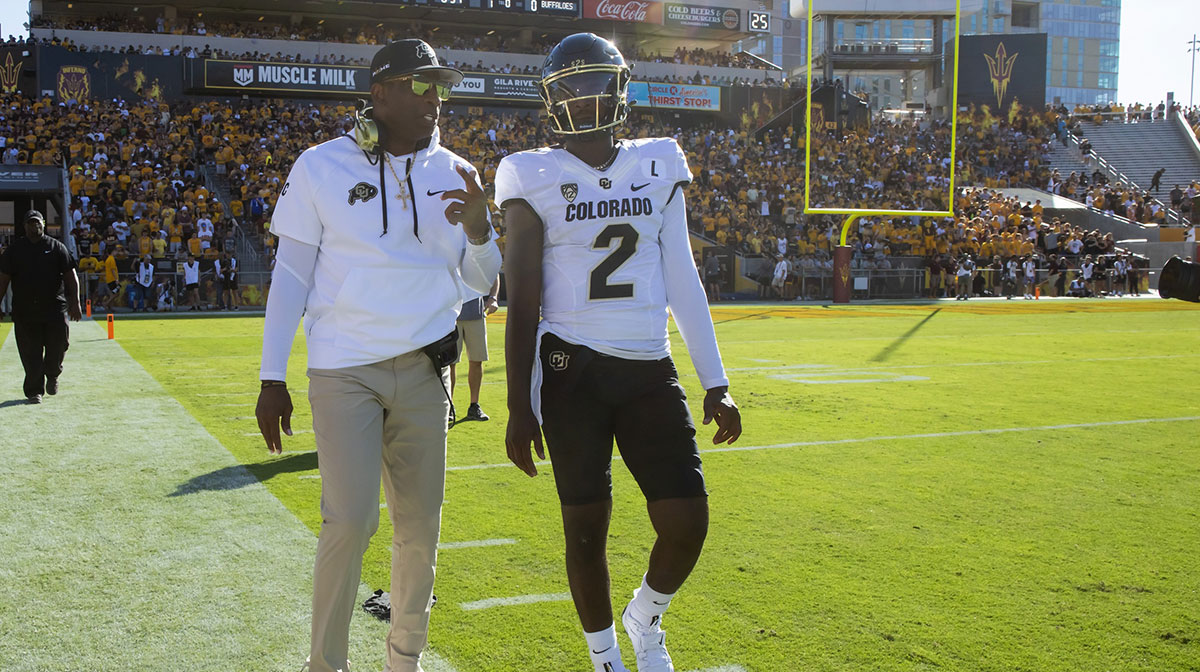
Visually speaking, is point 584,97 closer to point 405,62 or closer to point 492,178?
point 405,62

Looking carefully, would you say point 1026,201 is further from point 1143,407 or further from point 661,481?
point 661,481

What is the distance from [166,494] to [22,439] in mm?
2380

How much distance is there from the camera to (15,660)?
321 cm

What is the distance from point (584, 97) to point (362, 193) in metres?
0.70

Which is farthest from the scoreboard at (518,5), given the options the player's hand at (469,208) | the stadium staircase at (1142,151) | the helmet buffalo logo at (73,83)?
the player's hand at (469,208)

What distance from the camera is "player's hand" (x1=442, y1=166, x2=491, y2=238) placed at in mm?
2912

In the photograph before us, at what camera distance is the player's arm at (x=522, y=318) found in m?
2.91

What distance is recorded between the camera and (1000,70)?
4381 centimetres

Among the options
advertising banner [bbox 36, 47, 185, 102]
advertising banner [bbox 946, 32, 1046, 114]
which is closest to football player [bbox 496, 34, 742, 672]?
advertising banner [bbox 36, 47, 185, 102]

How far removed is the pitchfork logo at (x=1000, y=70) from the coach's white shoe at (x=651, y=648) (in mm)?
45209

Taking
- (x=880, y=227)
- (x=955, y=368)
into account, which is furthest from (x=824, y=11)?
(x=955, y=368)

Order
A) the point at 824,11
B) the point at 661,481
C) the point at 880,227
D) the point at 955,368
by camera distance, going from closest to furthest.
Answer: the point at 661,481 < the point at 955,368 < the point at 880,227 < the point at 824,11

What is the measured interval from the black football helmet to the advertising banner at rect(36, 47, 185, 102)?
32599 millimetres

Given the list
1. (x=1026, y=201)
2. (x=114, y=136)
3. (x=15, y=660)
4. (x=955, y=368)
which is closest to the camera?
(x=15, y=660)
